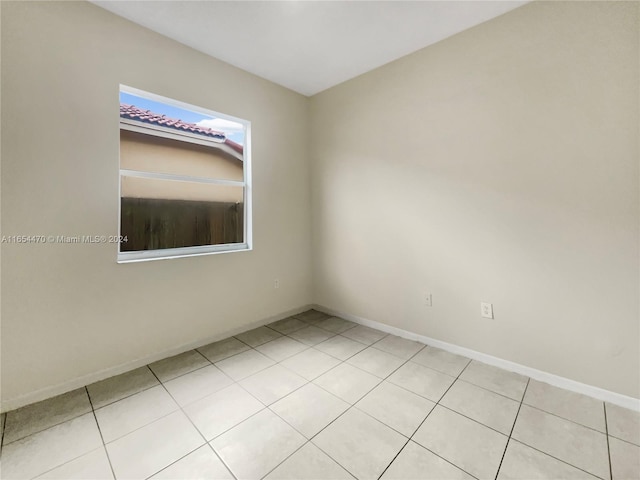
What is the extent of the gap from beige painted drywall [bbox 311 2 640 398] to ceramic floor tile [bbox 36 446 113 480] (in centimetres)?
229

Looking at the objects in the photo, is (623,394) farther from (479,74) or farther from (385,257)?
(479,74)

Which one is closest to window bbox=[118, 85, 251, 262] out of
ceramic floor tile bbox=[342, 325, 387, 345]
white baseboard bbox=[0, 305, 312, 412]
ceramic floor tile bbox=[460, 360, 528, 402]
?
white baseboard bbox=[0, 305, 312, 412]

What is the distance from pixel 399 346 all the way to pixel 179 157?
267 cm

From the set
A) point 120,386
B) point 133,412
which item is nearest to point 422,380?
point 133,412

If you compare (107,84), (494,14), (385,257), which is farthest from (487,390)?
(107,84)

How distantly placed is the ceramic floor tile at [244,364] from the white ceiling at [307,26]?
269cm

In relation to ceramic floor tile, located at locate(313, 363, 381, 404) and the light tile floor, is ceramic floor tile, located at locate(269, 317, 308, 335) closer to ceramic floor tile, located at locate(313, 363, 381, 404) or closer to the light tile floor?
the light tile floor

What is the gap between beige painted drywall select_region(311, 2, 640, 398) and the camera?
1.66 meters

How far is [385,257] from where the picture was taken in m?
2.76

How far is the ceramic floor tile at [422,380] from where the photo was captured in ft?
5.93

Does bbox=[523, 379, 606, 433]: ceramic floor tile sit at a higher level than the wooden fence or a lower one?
lower

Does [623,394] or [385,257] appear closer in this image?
[623,394]

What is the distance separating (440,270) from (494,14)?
2.00 metres

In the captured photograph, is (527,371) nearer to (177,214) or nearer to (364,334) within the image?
(364,334)
